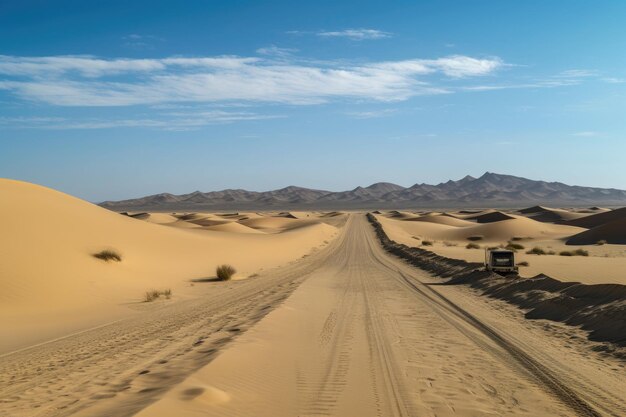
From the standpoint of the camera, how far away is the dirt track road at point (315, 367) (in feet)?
25.6

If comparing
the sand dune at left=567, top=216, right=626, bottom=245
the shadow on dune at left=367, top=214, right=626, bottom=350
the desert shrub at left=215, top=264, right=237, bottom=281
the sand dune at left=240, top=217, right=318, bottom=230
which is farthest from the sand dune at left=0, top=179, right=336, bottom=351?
the sand dune at left=240, top=217, right=318, bottom=230

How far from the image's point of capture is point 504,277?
2375 centimetres

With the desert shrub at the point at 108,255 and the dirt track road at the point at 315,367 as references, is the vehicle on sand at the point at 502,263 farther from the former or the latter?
the desert shrub at the point at 108,255

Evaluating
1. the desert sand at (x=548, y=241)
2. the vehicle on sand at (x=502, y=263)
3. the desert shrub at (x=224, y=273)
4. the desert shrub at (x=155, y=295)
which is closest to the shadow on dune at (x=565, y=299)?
the vehicle on sand at (x=502, y=263)

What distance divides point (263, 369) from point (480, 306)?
34.1 feet

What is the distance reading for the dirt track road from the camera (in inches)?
307

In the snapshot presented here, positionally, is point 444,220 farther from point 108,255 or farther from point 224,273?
point 108,255

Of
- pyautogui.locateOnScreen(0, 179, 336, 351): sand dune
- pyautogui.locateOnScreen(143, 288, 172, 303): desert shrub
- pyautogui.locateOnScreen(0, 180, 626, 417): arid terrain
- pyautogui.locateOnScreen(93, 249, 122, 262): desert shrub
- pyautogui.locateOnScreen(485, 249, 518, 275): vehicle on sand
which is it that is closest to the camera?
pyautogui.locateOnScreen(0, 180, 626, 417): arid terrain

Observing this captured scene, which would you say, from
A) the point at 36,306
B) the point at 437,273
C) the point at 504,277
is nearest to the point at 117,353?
the point at 36,306

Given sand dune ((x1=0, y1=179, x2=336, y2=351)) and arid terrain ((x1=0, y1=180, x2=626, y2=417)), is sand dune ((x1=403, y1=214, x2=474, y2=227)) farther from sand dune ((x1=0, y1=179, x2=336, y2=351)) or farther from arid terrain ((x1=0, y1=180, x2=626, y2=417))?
arid terrain ((x1=0, y1=180, x2=626, y2=417))

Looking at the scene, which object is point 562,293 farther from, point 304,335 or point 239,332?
point 239,332

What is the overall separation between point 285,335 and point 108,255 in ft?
51.4

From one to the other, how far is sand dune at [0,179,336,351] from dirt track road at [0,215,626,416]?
331 cm

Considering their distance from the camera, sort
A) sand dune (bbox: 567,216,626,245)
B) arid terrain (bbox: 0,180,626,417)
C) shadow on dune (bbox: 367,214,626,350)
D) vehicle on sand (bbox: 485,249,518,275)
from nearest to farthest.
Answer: arid terrain (bbox: 0,180,626,417)
shadow on dune (bbox: 367,214,626,350)
vehicle on sand (bbox: 485,249,518,275)
sand dune (bbox: 567,216,626,245)
